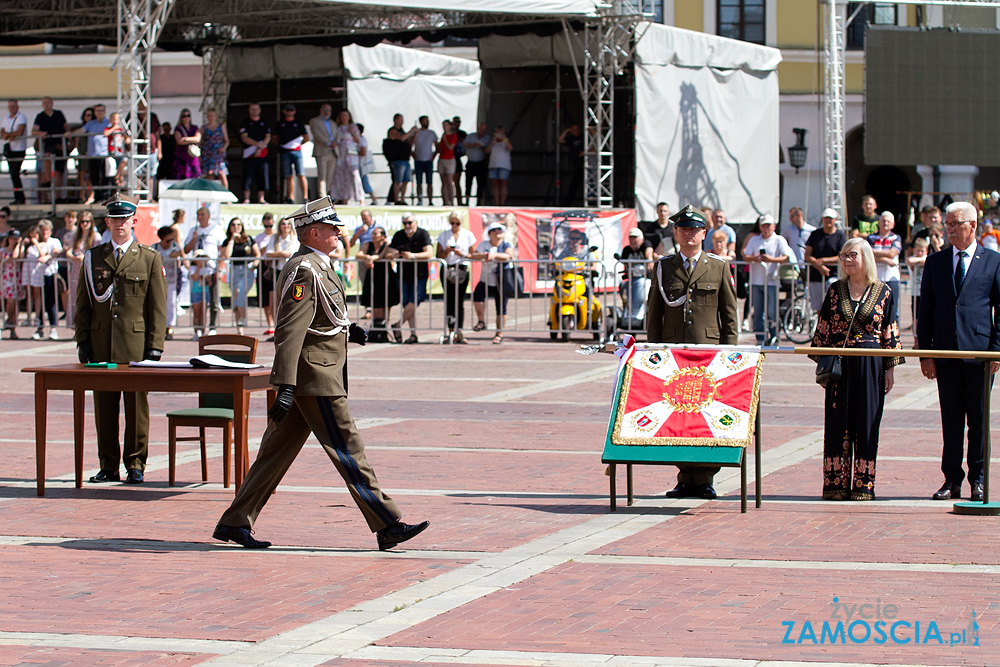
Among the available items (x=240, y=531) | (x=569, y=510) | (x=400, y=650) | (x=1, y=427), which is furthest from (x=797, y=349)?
(x=1, y=427)

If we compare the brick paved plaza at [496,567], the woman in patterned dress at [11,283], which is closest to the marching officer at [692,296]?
the brick paved plaza at [496,567]

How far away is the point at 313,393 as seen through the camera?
25.9 feet

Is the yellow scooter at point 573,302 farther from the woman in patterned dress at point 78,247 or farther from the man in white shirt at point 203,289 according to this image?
the woman in patterned dress at point 78,247

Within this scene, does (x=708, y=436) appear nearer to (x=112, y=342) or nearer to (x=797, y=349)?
(x=797, y=349)

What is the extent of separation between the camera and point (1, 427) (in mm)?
12883

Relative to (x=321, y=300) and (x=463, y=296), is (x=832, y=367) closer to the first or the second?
(x=321, y=300)

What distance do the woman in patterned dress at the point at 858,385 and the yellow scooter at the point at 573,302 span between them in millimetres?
10687

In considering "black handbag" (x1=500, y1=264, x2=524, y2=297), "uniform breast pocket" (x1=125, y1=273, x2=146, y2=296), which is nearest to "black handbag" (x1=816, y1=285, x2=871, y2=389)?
"uniform breast pocket" (x1=125, y1=273, x2=146, y2=296)

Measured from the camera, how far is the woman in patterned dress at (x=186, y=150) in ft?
89.0

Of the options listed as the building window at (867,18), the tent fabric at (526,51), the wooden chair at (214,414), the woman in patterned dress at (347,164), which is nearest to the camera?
the wooden chair at (214,414)

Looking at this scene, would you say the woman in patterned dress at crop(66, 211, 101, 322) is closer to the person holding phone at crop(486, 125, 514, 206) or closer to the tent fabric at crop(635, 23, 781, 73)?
the person holding phone at crop(486, 125, 514, 206)

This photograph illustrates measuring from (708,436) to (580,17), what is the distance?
19079 mm

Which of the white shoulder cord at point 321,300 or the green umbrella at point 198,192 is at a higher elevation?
the green umbrella at point 198,192

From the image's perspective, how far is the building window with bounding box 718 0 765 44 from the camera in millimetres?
43750
